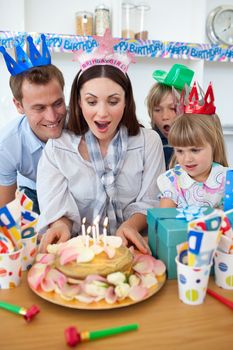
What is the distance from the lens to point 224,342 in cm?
73

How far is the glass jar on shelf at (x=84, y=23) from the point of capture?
2924 millimetres

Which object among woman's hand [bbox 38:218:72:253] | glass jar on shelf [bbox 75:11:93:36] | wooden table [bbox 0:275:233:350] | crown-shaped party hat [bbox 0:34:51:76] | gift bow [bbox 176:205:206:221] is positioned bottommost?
woman's hand [bbox 38:218:72:253]

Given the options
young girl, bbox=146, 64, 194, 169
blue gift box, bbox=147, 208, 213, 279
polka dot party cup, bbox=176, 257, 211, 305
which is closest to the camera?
polka dot party cup, bbox=176, 257, 211, 305

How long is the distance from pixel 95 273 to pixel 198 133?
0.73 m

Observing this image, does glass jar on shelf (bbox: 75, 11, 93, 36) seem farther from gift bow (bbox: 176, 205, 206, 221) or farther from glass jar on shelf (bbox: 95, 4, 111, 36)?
gift bow (bbox: 176, 205, 206, 221)

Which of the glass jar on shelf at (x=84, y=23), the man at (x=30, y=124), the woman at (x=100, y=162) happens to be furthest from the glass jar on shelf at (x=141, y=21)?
the woman at (x=100, y=162)

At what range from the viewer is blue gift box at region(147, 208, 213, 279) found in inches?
37.2

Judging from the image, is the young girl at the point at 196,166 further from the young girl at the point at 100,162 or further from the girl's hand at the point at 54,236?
the girl's hand at the point at 54,236

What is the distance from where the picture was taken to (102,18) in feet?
9.58

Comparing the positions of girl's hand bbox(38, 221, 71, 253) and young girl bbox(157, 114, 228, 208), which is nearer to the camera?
girl's hand bbox(38, 221, 71, 253)

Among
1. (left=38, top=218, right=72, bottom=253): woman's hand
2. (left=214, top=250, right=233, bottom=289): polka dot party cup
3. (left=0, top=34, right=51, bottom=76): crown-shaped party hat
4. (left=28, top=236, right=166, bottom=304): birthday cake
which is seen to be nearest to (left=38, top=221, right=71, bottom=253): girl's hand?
(left=38, top=218, right=72, bottom=253): woman's hand

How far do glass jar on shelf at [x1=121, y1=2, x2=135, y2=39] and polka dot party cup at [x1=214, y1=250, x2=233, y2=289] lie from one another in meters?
2.46

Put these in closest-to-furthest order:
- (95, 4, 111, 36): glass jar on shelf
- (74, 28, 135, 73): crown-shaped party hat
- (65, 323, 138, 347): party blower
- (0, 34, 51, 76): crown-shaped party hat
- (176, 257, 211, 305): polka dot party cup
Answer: (65, 323, 138, 347): party blower → (176, 257, 211, 305): polka dot party cup → (74, 28, 135, 73): crown-shaped party hat → (0, 34, 51, 76): crown-shaped party hat → (95, 4, 111, 36): glass jar on shelf

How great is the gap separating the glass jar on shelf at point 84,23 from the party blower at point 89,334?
261 cm
